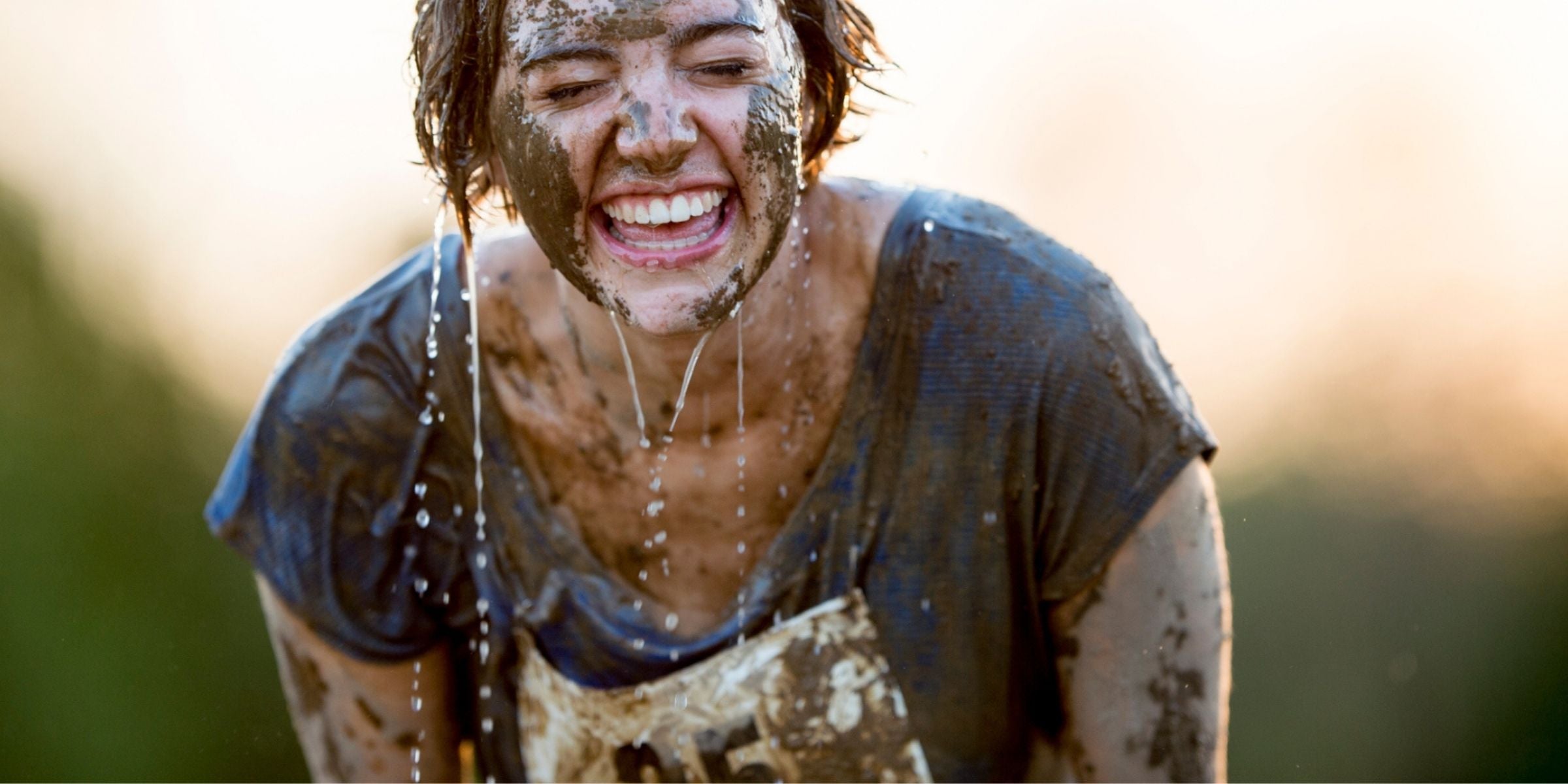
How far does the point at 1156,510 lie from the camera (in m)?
2.38

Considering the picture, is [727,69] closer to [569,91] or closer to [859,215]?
[569,91]

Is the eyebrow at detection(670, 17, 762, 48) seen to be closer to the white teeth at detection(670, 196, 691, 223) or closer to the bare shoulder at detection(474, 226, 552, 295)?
the white teeth at detection(670, 196, 691, 223)

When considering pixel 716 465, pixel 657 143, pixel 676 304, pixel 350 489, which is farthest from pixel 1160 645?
pixel 350 489

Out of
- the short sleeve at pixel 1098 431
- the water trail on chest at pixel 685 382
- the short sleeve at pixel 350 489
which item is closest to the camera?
the short sleeve at pixel 1098 431

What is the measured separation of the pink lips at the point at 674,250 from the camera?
2297 mm

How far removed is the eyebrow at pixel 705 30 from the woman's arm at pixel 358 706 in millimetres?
1067

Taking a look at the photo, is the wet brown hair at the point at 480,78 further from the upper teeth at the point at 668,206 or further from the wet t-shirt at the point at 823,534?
the upper teeth at the point at 668,206

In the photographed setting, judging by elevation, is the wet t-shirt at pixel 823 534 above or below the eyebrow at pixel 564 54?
below

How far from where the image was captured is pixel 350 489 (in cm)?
264

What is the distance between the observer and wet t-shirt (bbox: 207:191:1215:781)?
2447mm

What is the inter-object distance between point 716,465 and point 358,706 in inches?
26.9

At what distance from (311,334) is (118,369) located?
3902mm

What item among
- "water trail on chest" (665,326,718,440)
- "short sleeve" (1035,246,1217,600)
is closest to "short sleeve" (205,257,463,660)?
"water trail on chest" (665,326,718,440)

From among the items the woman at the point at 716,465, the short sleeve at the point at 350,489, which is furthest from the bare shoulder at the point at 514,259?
the short sleeve at the point at 350,489
